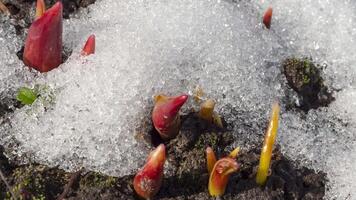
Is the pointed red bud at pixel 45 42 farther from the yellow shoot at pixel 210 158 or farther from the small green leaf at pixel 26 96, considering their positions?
the yellow shoot at pixel 210 158

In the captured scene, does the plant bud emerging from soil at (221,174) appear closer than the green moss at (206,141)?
Yes

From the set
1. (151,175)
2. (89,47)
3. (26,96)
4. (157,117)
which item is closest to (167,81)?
(157,117)

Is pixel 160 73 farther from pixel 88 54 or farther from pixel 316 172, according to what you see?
pixel 316 172

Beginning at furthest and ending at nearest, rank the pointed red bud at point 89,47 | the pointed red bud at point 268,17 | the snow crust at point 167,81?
the pointed red bud at point 268,17
the pointed red bud at point 89,47
the snow crust at point 167,81

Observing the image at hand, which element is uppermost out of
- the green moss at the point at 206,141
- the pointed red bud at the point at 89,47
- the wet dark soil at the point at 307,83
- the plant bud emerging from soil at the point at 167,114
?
the pointed red bud at the point at 89,47

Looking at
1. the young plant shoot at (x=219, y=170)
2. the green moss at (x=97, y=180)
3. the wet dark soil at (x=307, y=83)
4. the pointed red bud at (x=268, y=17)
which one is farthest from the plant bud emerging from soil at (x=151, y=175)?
the pointed red bud at (x=268, y=17)

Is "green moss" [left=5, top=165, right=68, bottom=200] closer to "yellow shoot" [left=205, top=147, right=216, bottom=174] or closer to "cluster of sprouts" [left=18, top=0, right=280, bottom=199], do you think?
"cluster of sprouts" [left=18, top=0, right=280, bottom=199]

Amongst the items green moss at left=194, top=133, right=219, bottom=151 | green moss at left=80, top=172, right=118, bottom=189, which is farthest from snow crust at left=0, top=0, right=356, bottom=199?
green moss at left=194, top=133, right=219, bottom=151
